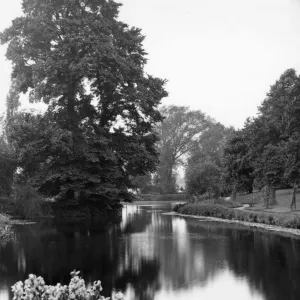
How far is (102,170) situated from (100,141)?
3.14 meters

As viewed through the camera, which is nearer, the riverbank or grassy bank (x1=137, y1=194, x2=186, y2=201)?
the riverbank

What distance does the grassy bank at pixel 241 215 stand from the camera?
90.1ft

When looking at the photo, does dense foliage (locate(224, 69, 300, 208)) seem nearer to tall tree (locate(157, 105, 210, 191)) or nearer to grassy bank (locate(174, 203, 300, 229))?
grassy bank (locate(174, 203, 300, 229))

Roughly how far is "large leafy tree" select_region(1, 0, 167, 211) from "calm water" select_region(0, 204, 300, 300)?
11.9 meters

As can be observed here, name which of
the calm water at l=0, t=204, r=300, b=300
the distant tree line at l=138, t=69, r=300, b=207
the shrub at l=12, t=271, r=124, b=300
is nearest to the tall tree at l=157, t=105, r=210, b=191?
the distant tree line at l=138, t=69, r=300, b=207

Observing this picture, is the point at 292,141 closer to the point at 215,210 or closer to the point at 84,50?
the point at 215,210

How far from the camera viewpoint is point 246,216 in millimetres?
32719

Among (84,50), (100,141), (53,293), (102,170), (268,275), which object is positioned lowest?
(268,275)

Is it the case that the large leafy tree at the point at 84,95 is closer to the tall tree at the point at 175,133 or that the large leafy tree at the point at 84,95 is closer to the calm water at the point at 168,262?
the calm water at the point at 168,262

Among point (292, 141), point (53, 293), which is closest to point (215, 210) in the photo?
point (292, 141)

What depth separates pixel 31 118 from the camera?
3953 centimetres

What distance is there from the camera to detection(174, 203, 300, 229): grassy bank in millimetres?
27464

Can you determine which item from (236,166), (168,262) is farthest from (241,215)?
(168,262)

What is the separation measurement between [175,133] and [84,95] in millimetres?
55637
